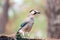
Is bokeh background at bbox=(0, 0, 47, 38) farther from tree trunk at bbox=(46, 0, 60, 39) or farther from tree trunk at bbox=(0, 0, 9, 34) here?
tree trunk at bbox=(46, 0, 60, 39)

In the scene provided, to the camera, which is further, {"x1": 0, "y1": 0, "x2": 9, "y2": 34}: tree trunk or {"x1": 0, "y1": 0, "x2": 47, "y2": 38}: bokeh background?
{"x1": 0, "y1": 0, "x2": 9, "y2": 34}: tree trunk

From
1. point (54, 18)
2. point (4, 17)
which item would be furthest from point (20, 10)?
point (54, 18)

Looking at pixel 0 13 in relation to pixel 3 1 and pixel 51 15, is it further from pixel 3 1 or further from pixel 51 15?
pixel 51 15

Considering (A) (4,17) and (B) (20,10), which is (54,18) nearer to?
(A) (4,17)

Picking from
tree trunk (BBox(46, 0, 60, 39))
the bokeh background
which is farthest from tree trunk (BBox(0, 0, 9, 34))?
tree trunk (BBox(46, 0, 60, 39))

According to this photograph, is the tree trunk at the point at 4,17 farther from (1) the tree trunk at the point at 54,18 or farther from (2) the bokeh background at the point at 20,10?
(1) the tree trunk at the point at 54,18

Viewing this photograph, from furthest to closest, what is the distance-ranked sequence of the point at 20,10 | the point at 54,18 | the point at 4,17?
1. the point at 20,10
2. the point at 4,17
3. the point at 54,18

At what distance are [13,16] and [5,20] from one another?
42 cm

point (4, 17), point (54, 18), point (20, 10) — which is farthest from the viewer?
point (20, 10)

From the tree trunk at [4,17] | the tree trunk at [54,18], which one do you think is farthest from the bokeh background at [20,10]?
the tree trunk at [54,18]

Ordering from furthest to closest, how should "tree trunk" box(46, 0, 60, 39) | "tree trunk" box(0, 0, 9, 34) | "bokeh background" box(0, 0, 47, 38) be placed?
"tree trunk" box(0, 0, 9, 34), "bokeh background" box(0, 0, 47, 38), "tree trunk" box(46, 0, 60, 39)

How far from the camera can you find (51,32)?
24.2ft

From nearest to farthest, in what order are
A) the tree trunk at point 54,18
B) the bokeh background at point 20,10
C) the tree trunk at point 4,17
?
the tree trunk at point 54,18 → the bokeh background at point 20,10 → the tree trunk at point 4,17

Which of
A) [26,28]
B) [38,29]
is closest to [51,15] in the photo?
[26,28]
